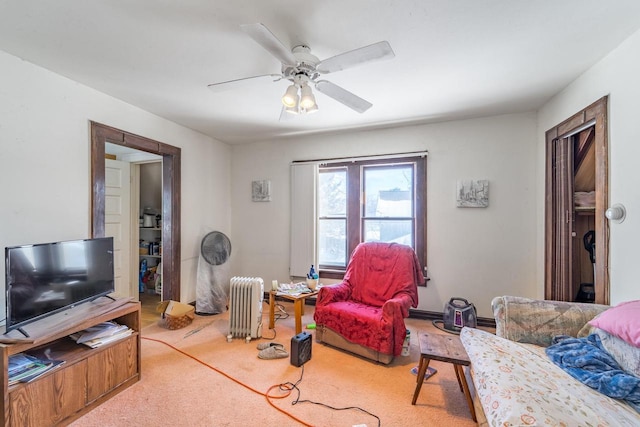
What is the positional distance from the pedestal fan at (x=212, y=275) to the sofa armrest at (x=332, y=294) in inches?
61.5

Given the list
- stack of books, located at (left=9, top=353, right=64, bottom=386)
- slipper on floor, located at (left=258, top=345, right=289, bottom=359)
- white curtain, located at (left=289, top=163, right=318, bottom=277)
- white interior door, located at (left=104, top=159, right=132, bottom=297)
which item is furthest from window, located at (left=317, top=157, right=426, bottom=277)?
stack of books, located at (left=9, top=353, right=64, bottom=386)

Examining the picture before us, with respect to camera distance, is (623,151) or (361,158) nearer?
(623,151)

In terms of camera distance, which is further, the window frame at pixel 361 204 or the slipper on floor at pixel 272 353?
the window frame at pixel 361 204

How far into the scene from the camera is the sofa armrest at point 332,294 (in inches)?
108

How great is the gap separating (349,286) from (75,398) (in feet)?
7.39

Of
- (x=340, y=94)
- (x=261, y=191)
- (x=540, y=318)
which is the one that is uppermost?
(x=340, y=94)

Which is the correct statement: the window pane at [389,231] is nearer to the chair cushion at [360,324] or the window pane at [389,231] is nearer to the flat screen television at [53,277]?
the chair cushion at [360,324]

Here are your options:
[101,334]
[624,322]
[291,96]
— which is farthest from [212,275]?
[624,322]

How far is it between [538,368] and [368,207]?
7.95 ft

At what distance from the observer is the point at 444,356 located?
1.74 m

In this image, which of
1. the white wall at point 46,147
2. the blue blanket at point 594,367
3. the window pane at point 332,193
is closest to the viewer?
the blue blanket at point 594,367

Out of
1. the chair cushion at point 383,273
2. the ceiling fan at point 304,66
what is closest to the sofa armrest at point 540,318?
the chair cushion at point 383,273

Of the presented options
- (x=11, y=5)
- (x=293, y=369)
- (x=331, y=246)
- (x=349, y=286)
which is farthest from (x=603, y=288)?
(x=11, y=5)

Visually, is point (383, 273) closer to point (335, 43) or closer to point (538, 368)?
point (538, 368)
